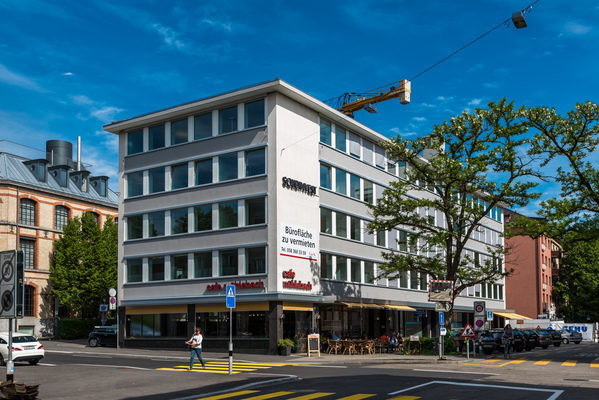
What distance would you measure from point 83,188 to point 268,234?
118ft

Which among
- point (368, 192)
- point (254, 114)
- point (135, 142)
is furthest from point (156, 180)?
point (368, 192)

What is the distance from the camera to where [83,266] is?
57.6 m

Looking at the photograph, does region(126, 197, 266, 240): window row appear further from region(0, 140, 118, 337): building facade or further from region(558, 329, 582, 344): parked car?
region(558, 329, 582, 344): parked car

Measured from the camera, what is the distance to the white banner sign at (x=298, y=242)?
39062 mm

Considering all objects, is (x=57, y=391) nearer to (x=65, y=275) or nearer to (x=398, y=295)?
(x=398, y=295)

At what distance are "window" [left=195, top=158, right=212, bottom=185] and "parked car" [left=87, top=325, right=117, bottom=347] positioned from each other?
12.3m

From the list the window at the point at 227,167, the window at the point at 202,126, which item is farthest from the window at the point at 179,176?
the window at the point at 227,167

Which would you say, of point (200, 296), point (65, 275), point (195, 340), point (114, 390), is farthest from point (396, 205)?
point (65, 275)

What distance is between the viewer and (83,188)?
68.2m

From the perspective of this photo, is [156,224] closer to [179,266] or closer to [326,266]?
[179,266]

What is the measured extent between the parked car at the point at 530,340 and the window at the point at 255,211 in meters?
22.4

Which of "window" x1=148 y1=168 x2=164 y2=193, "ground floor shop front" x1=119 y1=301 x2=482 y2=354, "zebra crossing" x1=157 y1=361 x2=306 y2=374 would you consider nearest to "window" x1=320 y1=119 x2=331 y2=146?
"ground floor shop front" x1=119 y1=301 x2=482 y2=354

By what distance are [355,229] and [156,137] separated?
50.9 feet

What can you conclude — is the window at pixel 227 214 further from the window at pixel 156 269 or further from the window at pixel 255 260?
the window at pixel 156 269
